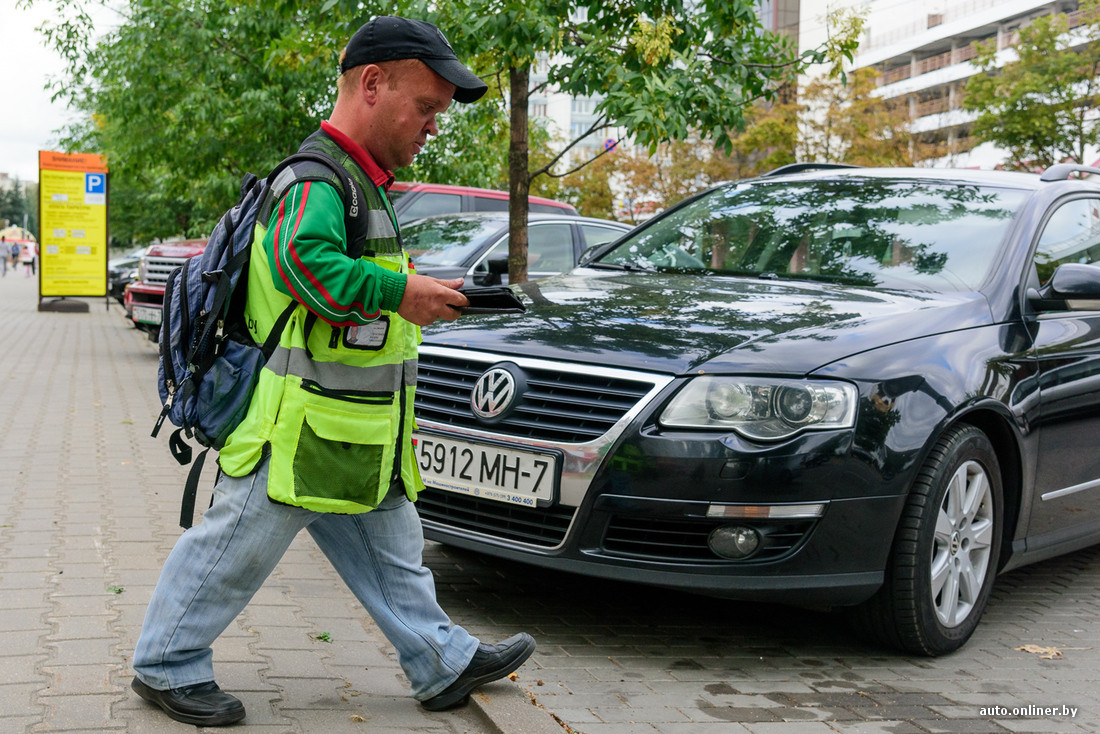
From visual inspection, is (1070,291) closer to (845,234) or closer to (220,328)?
(845,234)

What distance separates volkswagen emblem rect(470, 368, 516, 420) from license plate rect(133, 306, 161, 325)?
10932 millimetres

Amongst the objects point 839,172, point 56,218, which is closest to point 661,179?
point 56,218

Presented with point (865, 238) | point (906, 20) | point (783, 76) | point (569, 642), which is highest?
point (906, 20)

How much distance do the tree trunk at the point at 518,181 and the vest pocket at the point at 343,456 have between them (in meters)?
5.83

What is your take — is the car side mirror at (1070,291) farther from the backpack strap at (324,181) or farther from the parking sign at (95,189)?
the parking sign at (95,189)

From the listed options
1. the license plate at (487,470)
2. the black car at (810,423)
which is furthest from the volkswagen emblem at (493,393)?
the license plate at (487,470)

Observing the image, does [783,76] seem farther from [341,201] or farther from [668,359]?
[341,201]

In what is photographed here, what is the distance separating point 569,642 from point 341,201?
1.96 m

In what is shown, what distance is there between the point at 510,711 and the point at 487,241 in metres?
7.20

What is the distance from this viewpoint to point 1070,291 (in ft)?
15.0

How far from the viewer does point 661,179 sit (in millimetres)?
39312

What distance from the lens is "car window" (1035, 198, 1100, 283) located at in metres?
4.93

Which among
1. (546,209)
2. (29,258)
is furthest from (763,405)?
(29,258)

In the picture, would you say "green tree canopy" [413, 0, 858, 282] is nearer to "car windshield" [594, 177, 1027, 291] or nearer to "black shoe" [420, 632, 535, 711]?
"car windshield" [594, 177, 1027, 291]
